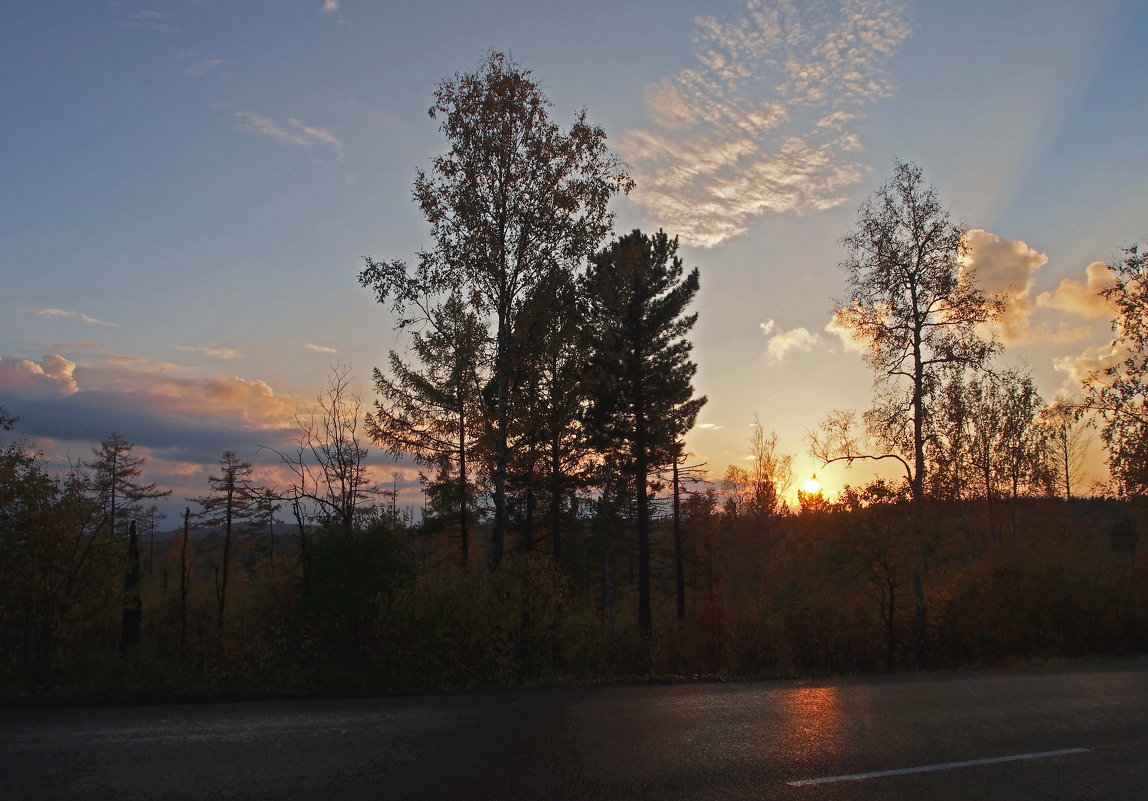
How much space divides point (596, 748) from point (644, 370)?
69.1 ft

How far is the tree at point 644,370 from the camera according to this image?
88.9ft

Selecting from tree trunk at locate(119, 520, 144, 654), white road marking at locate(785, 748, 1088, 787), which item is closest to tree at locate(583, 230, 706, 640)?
tree trunk at locate(119, 520, 144, 654)

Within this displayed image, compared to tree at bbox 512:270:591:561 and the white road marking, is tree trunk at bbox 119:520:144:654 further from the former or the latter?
the white road marking

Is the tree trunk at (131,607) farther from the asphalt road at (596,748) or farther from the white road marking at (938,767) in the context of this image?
the white road marking at (938,767)

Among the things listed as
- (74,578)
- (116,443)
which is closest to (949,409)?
(74,578)

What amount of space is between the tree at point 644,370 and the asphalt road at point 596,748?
1727 cm

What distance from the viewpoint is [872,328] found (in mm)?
21203

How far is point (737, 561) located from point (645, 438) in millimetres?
23741

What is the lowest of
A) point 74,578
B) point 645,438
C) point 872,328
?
point 74,578

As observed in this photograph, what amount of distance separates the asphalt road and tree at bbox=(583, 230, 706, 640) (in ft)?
56.7

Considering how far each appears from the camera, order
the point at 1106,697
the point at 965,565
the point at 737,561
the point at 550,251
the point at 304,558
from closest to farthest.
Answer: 1. the point at 1106,697
2. the point at 304,558
3. the point at 550,251
4. the point at 965,565
5. the point at 737,561

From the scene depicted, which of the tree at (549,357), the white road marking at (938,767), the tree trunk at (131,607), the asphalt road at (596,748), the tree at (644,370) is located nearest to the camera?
the asphalt road at (596,748)

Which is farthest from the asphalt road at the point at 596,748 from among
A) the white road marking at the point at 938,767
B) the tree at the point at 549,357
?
the tree at the point at 549,357

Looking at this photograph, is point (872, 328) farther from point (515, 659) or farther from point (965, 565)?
point (515, 659)
